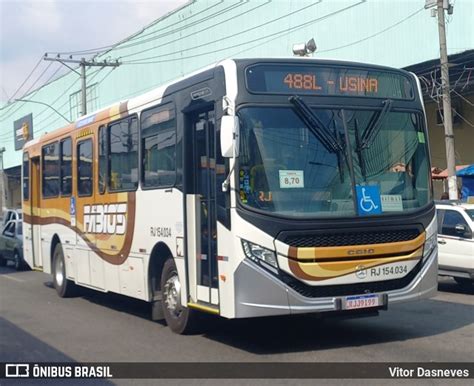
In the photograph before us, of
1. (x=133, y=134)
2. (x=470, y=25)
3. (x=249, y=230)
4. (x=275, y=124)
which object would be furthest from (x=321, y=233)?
(x=470, y=25)

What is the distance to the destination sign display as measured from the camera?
8.69 meters

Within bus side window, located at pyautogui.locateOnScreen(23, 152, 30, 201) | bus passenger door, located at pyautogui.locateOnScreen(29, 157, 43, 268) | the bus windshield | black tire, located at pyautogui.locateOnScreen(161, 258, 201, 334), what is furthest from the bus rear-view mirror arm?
bus side window, located at pyautogui.locateOnScreen(23, 152, 30, 201)

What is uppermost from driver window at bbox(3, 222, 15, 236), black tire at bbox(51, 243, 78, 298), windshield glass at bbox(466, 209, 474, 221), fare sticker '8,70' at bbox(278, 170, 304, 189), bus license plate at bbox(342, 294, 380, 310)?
fare sticker '8,70' at bbox(278, 170, 304, 189)

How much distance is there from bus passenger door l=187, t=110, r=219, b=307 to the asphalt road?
79cm

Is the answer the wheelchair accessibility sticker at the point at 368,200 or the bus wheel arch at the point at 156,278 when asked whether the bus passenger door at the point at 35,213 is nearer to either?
the bus wheel arch at the point at 156,278

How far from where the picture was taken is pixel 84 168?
44.4 ft

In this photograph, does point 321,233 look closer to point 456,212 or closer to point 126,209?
point 126,209

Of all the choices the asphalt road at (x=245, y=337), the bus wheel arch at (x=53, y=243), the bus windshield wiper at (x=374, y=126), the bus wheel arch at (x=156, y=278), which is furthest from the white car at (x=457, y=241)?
the bus wheel arch at (x=53, y=243)

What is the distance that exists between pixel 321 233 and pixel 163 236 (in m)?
2.71

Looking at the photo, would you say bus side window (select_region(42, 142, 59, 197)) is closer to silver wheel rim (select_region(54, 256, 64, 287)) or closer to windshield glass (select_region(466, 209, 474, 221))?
silver wheel rim (select_region(54, 256, 64, 287))

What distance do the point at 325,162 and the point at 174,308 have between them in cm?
312

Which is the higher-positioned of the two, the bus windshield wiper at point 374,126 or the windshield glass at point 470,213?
the bus windshield wiper at point 374,126

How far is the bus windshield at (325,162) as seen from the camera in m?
8.40

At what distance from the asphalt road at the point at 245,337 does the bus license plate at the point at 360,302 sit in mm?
530
